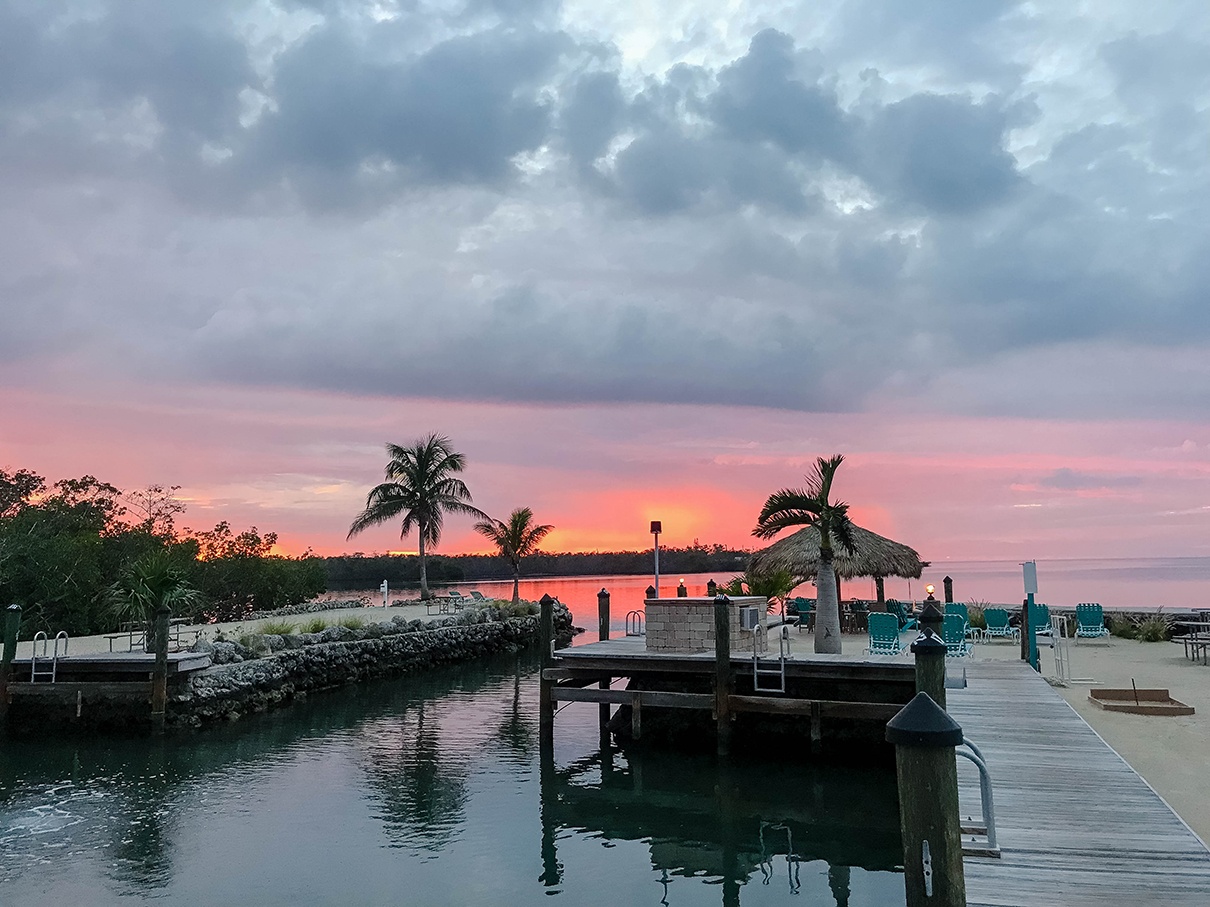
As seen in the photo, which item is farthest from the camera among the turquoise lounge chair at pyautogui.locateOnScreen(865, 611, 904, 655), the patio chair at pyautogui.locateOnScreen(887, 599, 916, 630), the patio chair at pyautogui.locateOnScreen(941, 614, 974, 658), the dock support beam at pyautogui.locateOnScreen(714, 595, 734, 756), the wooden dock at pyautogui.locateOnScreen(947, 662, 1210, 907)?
the patio chair at pyautogui.locateOnScreen(887, 599, 916, 630)

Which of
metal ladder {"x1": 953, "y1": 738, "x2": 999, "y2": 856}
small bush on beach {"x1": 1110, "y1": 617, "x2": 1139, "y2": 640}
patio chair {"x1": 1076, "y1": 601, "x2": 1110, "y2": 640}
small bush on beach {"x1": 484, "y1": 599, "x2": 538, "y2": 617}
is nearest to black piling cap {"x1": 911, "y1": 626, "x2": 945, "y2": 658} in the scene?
metal ladder {"x1": 953, "y1": 738, "x2": 999, "y2": 856}

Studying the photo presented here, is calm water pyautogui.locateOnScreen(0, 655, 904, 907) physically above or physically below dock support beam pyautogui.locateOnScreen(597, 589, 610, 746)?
below

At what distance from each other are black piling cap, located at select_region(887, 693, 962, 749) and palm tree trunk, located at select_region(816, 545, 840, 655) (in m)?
11.7

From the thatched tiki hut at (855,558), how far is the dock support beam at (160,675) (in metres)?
16.0

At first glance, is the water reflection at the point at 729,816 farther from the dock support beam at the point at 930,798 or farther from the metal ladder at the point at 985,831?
the dock support beam at the point at 930,798

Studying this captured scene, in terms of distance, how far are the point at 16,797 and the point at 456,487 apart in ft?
93.4

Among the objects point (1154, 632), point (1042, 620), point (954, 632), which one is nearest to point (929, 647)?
point (954, 632)

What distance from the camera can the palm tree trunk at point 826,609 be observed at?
15695mm

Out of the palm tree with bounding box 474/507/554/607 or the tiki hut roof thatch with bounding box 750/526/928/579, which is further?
the palm tree with bounding box 474/507/554/607

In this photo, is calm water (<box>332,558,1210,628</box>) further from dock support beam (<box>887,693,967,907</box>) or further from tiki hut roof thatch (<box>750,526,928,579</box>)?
dock support beam (<box>887,693,967,907</box>)

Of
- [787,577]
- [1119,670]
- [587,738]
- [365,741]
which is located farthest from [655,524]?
[1119,670]

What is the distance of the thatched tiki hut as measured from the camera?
2509 cm

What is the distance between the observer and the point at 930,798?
13.7ft

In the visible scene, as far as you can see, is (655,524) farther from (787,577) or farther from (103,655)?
(103,655)
